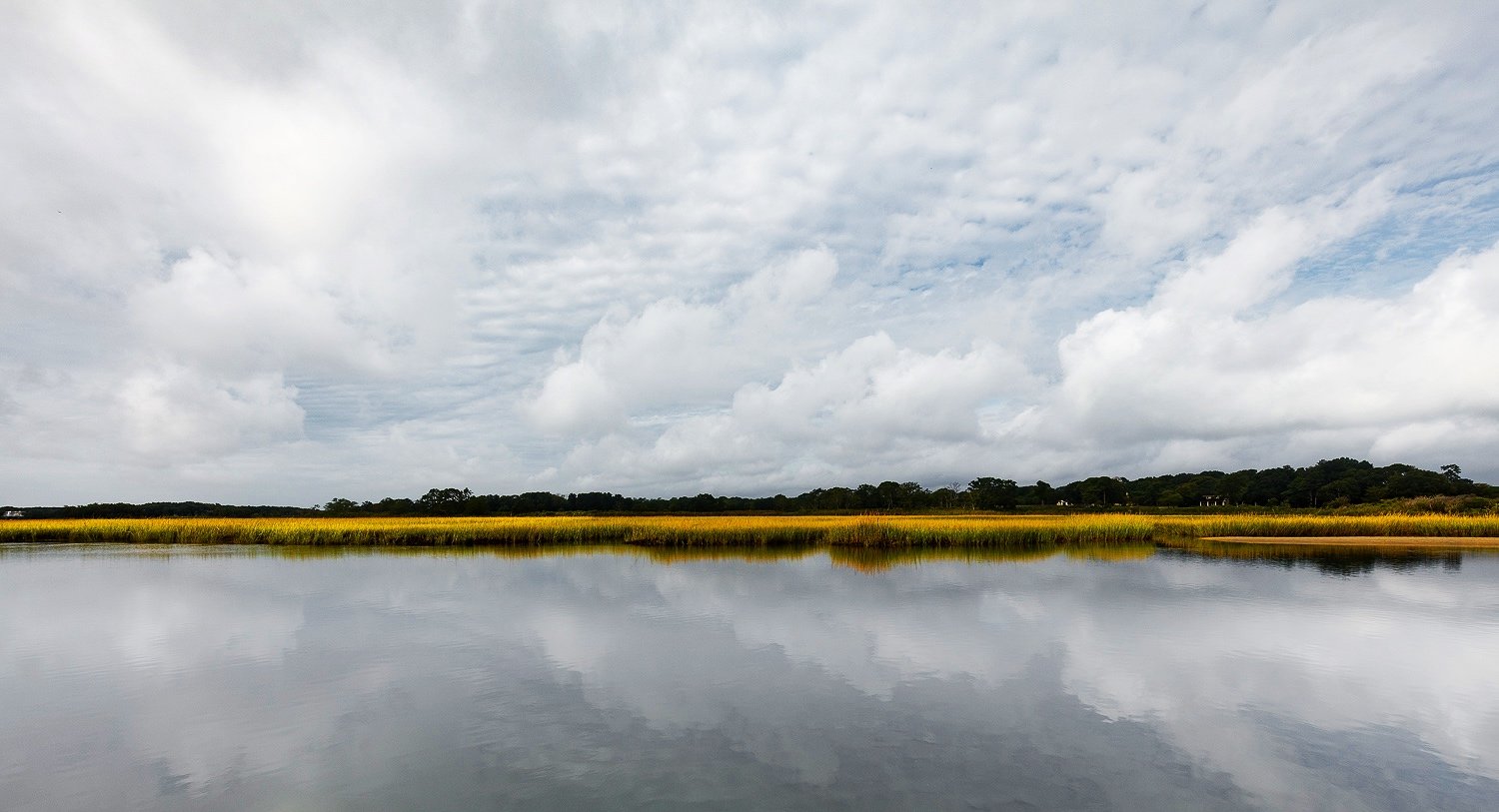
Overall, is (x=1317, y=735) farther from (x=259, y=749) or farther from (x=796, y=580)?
(x=796, y=580)

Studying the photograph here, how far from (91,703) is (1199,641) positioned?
22.2 m

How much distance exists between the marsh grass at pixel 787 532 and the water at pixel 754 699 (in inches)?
778

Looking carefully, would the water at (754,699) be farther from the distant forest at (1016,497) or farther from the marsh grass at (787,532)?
the distant forest at (1016,497)

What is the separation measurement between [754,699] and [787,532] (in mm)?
33859

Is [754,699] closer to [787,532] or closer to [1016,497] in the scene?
[787,532]

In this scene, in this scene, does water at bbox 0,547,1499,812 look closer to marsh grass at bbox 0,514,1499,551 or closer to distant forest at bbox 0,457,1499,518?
marsh grass at bbox 0,514,1499,551

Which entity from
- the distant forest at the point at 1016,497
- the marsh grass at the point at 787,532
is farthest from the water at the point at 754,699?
the distant forest at the point at 1016,497

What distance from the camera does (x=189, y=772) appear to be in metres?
8.60

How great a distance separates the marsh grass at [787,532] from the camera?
140 feet

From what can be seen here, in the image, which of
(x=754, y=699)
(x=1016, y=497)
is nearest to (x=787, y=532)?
(x=754, y=699)

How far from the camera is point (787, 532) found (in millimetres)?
44969

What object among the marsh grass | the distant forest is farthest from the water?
the distant forest

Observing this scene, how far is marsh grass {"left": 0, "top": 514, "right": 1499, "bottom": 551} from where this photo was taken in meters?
42.7

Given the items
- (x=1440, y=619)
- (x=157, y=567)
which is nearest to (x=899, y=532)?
(x=1440, y=619)
